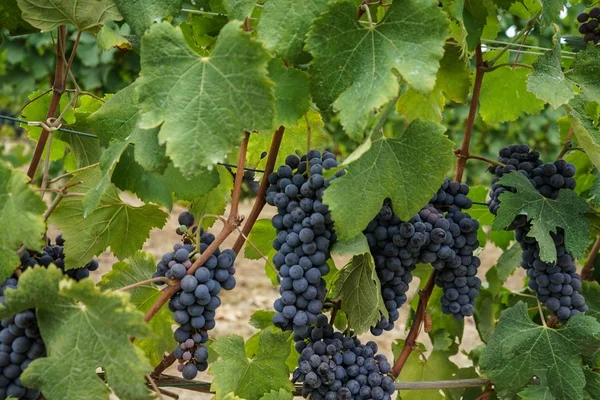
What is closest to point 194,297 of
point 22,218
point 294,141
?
point 22,218

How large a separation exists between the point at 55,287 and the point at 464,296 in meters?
0.90

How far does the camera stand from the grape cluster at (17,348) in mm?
1055

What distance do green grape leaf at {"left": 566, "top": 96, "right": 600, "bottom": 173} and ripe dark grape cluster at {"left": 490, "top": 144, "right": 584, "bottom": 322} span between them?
0.46ft

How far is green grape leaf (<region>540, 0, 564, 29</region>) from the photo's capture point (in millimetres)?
1296

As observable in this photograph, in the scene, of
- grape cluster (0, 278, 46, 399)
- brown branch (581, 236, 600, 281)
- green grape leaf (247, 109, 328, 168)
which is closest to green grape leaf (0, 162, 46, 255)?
grape cluster (0, 278, 46, 399)

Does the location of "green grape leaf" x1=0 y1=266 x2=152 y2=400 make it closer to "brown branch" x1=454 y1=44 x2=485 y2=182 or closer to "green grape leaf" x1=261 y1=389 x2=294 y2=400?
"green grape leaf" x1=261 y1=389 x2=294 y2=400

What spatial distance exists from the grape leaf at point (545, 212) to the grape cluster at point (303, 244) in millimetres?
427

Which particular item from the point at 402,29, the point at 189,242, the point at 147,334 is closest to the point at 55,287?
the point at 147,334

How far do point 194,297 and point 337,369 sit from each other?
327 millimetres

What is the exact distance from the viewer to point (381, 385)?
4.32 feet

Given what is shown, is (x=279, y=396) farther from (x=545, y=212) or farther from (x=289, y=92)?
(x=545, y=212)

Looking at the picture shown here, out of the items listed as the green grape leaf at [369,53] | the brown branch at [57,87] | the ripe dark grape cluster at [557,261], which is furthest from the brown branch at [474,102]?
the brown branch at [57,87]

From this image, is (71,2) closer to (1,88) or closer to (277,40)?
(277,40)

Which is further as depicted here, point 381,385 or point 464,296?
point 464,296
